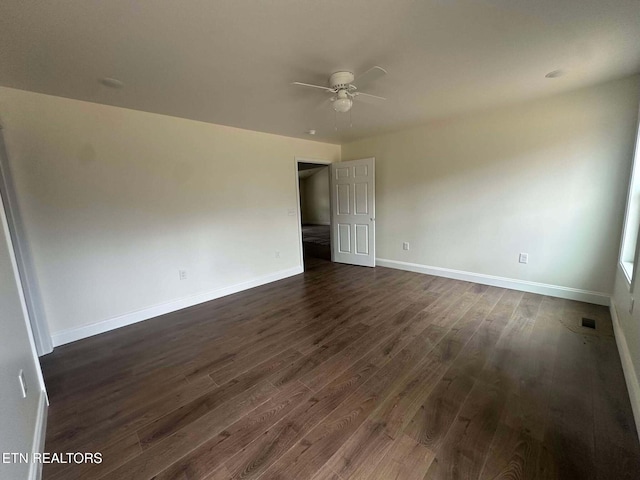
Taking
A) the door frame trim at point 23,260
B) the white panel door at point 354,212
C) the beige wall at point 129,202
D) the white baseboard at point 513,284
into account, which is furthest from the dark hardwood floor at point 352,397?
the white panel door at point 354,212

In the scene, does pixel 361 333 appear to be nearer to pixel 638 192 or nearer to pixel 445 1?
pixel 445 1

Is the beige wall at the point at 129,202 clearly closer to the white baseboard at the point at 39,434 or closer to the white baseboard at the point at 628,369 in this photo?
the white baseboard at the point at 39,434

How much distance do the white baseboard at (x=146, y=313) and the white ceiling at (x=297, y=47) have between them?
2294mm

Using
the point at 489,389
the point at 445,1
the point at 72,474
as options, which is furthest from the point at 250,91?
the point at 489,389

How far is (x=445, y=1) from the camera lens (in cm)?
144

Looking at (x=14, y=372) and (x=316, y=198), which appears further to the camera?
(x=316, y=198)

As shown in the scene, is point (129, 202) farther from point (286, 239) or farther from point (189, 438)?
point (189, 438)

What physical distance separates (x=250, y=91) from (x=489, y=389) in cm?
318

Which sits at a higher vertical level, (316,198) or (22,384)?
(316,198)

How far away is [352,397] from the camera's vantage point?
1.75m

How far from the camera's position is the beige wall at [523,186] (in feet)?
9.11

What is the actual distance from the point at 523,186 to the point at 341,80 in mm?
2751

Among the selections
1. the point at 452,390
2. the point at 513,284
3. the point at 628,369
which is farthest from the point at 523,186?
the point at 452,390

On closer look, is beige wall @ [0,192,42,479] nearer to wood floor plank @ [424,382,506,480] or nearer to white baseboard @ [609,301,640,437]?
wood floor plank @ [424,382,506,480]
